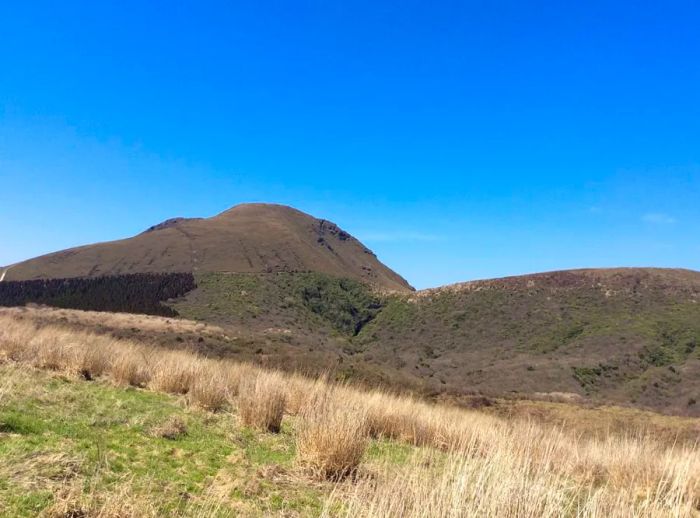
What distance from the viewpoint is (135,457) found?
5.58 metres

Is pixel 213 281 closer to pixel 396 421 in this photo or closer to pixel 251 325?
pixel 251 325

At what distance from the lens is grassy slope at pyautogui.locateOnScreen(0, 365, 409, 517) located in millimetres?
4094

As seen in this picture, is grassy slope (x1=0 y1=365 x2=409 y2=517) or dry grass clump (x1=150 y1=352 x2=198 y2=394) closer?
grassy slope (x1=0 y1=365 x2=409 y2=517)

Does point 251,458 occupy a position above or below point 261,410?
below

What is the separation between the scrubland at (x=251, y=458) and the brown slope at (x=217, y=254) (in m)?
60.8

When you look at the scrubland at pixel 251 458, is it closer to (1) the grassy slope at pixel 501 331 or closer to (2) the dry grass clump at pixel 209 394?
(2) the dry grass clump at pixel 209 394

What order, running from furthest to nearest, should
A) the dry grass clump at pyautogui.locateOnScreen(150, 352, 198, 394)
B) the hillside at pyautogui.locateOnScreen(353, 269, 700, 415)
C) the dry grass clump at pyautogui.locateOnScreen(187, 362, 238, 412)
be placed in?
the hillside at pyautogui.locateOnScreen(353, 269, 700, 415)
the dry grass clump at pyautogui.locateOnScreen(150, 352, 198, 394)
the dry grass clump at pyautogui.locateOnScreen(187, 362, 238, 412)

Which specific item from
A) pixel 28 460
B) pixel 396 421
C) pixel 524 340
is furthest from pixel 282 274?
pixel 28 460

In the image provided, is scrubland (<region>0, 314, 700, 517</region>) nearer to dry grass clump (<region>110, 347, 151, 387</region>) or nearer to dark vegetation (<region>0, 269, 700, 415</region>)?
dry grass clump (<region>110, 347, 151, 387</region>)

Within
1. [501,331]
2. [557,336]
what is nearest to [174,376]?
[557,336]

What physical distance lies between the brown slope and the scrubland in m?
60.8

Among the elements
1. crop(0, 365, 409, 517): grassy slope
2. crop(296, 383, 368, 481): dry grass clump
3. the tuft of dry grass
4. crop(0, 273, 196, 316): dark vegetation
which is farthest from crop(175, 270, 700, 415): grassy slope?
crop(296, 383, 368, 481): dry grass clump

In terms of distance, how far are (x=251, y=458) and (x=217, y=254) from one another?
249 ft

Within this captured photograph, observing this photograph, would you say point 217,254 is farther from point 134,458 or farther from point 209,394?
point 134,458
